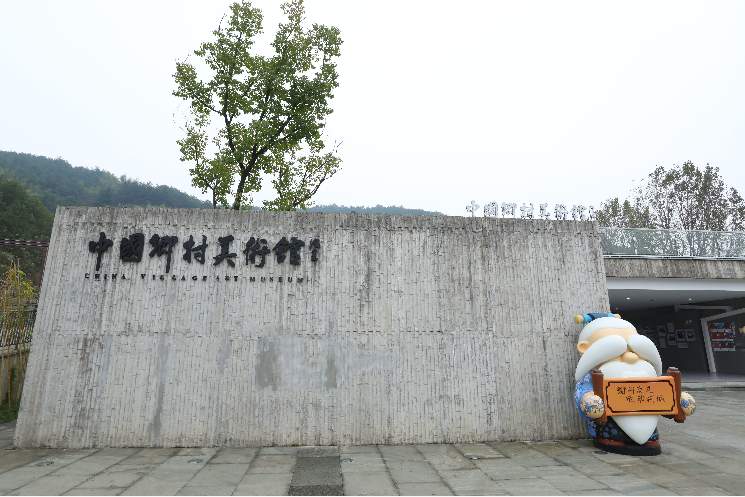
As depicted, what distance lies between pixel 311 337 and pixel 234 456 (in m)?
2.20

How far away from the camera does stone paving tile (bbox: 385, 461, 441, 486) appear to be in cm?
538

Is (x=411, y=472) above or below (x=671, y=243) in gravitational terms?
below

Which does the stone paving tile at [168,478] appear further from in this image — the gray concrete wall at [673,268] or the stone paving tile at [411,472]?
the gray concrete wall at [673,268]

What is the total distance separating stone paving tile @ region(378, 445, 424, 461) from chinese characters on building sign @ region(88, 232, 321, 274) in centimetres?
352

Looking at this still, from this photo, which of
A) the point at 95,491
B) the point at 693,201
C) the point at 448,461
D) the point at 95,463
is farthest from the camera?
the point at 693,201

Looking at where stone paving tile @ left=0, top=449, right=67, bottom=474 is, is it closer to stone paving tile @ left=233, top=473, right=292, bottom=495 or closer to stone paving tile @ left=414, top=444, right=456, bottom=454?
stone paving tile @ left=233, top=473, right=292, bottom=495

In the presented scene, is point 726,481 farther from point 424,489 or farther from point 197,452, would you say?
point 197,452

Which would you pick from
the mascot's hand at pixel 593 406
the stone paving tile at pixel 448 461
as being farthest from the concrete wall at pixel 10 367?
the mascot's hand at pixel 593 406

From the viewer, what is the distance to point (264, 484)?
17.0 ft

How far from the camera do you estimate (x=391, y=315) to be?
749 centimetres

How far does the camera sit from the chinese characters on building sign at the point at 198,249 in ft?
24.3

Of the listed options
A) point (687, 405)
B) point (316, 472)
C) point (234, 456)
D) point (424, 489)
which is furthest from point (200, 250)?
point (687, 405)

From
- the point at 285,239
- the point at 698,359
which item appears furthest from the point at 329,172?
the point at 698,359

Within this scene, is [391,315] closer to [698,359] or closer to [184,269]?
[184,269]
